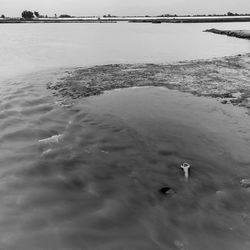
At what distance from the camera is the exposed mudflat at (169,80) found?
77.9 ft

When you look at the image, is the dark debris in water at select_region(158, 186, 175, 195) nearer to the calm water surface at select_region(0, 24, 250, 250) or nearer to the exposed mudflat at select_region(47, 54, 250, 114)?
the calm water surface at select_region(0, 24, 250, 250)

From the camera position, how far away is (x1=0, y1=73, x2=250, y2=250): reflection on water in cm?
916

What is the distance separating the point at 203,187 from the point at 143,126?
6322 mm

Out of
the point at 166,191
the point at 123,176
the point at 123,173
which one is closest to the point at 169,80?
the point at 123,173

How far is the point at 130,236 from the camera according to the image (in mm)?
9148

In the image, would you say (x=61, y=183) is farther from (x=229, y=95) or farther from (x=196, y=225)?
(x=229, y=95)

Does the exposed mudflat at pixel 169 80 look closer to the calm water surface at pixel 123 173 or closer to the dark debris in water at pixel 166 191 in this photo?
the calm water surface at pixel 123 173

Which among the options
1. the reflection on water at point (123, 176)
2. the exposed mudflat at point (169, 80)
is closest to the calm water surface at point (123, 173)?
the reflection on water at point (123, 176)

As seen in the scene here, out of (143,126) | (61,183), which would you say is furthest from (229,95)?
(61,183)

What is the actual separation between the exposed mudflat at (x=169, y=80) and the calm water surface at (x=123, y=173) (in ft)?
6.77

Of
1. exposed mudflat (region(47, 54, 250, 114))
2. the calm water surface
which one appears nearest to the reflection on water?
the calm water surface

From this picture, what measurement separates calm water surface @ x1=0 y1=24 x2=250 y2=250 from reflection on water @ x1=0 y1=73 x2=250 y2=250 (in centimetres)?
4

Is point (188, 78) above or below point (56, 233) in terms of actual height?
below

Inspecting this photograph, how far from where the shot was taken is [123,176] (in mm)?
12422
